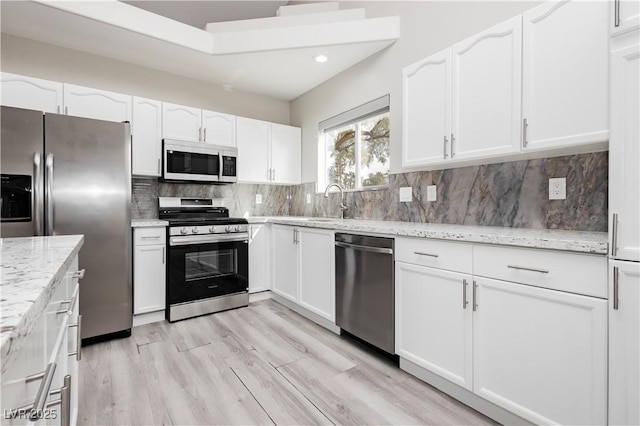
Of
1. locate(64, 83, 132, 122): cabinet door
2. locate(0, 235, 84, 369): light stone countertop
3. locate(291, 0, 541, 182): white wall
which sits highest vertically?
locate(291, 0, 541, 182): white wall

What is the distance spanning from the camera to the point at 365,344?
7.79 ft

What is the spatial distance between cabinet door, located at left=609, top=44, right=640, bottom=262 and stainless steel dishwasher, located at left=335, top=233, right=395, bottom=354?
110cm

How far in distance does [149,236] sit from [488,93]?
9.06ft

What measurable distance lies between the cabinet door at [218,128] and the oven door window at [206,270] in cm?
117

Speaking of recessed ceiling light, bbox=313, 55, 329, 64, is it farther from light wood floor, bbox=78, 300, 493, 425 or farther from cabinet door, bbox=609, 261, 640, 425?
cabinet door, bbox=609, 261, 640, 425

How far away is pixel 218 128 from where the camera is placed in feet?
11.6

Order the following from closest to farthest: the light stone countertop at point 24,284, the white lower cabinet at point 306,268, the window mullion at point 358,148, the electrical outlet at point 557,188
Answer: the light stone countertop at point 24,284, the electrical outlet at point 557,188, the white lower cabinet at point 306,268, the window mullion at point 358,148

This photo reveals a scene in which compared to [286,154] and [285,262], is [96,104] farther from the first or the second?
[285,262]

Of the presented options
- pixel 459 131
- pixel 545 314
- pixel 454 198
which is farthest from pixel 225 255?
pixel 545 314

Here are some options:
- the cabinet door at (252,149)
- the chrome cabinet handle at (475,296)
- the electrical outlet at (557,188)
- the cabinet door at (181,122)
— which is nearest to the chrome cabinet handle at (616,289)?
the chrome cabinet handle at (475,296)

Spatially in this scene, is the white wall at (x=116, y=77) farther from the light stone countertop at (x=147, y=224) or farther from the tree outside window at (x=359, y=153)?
the light stone countertop at (x=147, y=224)

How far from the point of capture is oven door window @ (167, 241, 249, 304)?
9.42 ft

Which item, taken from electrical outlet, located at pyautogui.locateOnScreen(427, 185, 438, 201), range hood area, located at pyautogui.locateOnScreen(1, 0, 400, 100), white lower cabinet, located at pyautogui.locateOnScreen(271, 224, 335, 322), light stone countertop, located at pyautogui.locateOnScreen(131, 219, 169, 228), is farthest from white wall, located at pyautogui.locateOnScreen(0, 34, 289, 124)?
electrical outlet, located at pyautogui.locateOnScreen(427, 185, 438, 201)

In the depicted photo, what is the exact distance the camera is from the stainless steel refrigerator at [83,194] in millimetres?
2111
